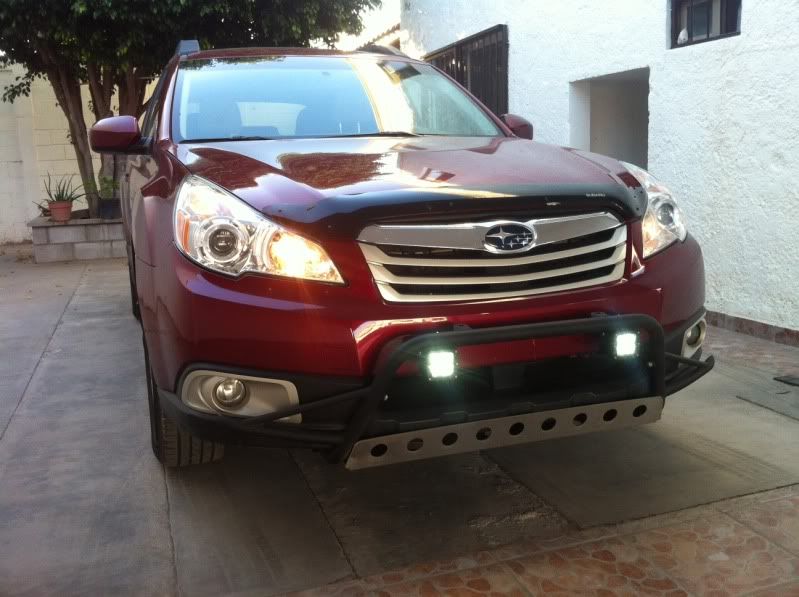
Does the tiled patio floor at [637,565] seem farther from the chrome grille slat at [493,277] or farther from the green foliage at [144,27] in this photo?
the green foliage at [144,27]

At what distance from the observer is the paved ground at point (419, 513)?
95.9 inches

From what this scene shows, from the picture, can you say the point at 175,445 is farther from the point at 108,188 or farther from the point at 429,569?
the point at 108,188

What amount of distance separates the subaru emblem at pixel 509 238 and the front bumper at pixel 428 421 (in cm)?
23

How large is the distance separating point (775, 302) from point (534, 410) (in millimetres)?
3267

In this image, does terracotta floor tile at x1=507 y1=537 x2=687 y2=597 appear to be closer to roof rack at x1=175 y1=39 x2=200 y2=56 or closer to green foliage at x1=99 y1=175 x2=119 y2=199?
roof rack at x1=175 y1=39 x2=200 y2=56

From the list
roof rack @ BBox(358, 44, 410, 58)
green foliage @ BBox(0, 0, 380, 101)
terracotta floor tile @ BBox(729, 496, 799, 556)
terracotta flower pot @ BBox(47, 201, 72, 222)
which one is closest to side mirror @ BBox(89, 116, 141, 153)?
roof rack @ BBox(358, 44, 410, 58)

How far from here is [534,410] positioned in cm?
241

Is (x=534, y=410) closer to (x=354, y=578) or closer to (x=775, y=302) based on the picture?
(x=354, y=578)

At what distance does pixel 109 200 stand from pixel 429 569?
925 centimetres

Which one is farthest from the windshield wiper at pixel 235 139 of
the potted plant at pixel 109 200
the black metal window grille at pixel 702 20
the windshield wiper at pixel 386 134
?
the potted plant at pixel 109 200

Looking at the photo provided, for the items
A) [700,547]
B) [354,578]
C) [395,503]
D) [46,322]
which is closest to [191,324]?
[354,578]

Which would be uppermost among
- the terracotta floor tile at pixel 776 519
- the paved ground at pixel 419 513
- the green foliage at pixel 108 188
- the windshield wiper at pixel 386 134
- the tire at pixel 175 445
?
the windshield wiper at pixel 386 134

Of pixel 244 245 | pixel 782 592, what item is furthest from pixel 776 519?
pixel 244 245

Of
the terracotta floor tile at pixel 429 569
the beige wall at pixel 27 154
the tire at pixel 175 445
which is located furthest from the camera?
the beige wall at pixel 27 154
